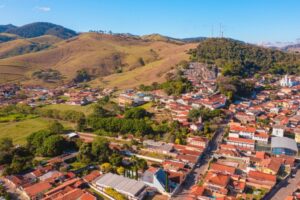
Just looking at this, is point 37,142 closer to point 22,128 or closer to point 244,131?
point 22,128

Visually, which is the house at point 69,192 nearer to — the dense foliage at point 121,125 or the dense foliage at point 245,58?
the dense foliage at point 121,125

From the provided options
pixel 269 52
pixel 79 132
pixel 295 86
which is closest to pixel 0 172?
pixel 79 132

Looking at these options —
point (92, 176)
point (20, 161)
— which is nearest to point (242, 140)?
point (92, 176)

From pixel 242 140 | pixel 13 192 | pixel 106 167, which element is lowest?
pixel 13 192

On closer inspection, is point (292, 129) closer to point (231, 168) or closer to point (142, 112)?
point (231, 168)

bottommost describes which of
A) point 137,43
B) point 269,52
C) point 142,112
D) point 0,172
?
A: point 0,172

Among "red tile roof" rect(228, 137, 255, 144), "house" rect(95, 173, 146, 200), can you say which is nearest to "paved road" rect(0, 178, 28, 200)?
"house" rect(95, 173, 146, 200)

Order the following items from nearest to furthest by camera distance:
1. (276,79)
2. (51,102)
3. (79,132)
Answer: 1. (79,132)
2. (51,102)
3. (276,79)
